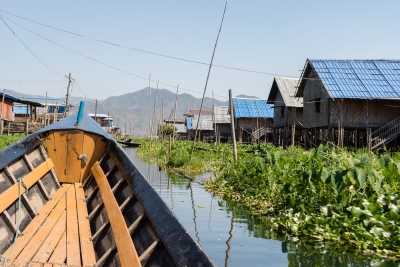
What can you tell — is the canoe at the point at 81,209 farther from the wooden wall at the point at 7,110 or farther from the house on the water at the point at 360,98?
the wooden wall at the point at 7,110

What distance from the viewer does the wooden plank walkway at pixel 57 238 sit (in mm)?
3582

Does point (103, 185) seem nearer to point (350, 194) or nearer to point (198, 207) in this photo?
point (350, 194)

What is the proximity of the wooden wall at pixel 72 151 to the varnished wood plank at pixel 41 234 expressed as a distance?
966 mm

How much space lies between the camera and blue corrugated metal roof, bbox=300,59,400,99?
18.9 m

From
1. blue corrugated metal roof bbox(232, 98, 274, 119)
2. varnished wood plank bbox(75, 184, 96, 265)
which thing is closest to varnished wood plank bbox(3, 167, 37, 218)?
varnished wood plank bbox(75, 184, 96, 265)

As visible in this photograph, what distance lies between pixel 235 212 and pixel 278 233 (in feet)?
5.80

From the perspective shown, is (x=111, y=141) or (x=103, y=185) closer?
(x=103, y=185)

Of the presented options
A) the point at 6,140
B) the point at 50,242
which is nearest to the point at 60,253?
the point at 50,242

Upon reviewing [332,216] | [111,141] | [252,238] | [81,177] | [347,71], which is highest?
[347,71]

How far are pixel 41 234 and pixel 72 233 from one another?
284 millimetres

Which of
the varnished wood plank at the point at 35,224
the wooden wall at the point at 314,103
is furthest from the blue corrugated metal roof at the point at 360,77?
the varnished wood plank at the point at 35,224

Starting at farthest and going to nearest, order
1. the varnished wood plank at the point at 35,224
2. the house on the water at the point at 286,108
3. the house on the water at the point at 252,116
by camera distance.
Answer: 1. the house on the water at the point at 252,116
2. the house on the water at the point at 286,108
3. the varnished wood plank at the point at 35,224

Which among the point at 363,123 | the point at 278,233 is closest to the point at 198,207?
the point at 278,233

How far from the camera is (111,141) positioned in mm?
6125
